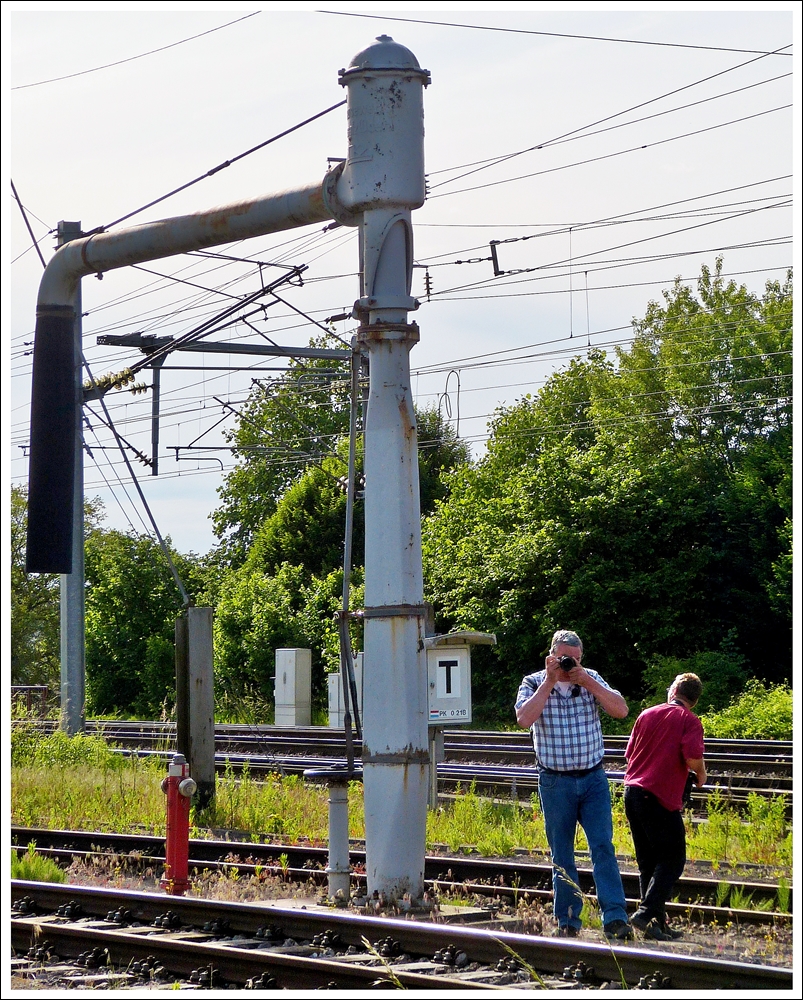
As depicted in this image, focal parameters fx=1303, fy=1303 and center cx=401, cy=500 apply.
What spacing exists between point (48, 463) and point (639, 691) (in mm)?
23550

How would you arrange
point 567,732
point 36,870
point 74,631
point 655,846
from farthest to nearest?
point 74,631
point 36,870
point 655,846
point 567,732

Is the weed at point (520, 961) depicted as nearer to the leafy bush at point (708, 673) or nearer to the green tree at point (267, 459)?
the leafy bush at point (708, 673)

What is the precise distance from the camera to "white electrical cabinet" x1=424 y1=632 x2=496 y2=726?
13820mm

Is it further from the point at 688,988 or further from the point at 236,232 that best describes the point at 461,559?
the point at 688,988

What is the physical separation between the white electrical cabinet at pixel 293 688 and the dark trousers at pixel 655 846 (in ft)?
81.0

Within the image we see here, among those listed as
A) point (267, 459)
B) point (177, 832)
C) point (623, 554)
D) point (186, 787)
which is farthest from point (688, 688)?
point (267, 459)

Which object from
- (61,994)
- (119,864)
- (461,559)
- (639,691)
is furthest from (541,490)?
(61,994)

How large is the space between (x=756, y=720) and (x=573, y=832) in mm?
17582

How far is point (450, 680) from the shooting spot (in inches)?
560

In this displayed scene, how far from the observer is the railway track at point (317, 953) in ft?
21.8

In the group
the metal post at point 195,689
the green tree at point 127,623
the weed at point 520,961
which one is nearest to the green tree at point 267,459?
the green tree at point 127,623

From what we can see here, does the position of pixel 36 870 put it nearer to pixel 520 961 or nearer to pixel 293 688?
pixel 520 961

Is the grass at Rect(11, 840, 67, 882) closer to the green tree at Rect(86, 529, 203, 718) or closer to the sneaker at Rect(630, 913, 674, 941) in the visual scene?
the sneaker at Rect(630, 913, 674, 941)

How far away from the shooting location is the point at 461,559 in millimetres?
34688
